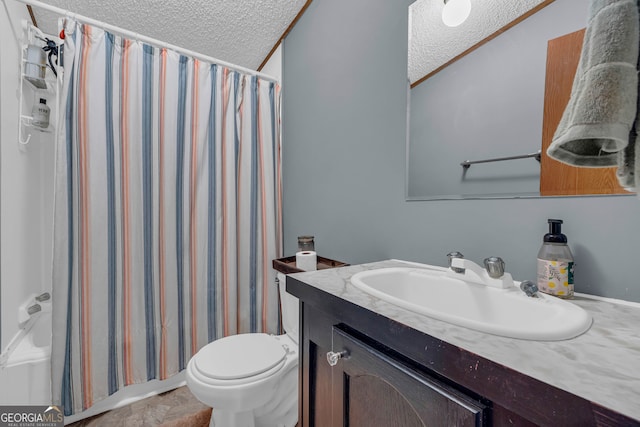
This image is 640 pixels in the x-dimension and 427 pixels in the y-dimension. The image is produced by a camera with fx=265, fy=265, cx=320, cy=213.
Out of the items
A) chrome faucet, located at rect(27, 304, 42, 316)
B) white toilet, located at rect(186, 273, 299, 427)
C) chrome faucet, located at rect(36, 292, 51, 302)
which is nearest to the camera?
white toilet, located at rect(186, 273, 299, 427)

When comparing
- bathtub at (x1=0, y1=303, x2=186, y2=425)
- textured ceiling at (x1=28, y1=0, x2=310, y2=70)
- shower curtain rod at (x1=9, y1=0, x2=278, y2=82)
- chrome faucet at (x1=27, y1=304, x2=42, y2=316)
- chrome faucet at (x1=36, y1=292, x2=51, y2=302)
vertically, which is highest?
textured ceiling at (x1=28, y1=0, x2=310, y2=70)

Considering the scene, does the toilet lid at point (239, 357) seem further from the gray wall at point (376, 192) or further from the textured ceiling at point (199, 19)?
the textured ceiling at point (199, 19)

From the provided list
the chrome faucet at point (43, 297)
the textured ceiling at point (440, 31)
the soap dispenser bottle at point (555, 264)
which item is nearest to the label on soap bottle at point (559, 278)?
the soap dispenser bottle at point (555, 264)

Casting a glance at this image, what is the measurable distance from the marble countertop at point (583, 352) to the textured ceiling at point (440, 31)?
82 centimetres

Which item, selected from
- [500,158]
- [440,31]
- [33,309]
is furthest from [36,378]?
[440,31]

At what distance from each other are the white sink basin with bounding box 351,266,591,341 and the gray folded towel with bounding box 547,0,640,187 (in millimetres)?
262

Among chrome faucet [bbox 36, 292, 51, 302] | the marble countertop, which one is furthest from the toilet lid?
chrome faucet [bbox 36, 292, 51, 302]

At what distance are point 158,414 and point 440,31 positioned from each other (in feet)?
7.04

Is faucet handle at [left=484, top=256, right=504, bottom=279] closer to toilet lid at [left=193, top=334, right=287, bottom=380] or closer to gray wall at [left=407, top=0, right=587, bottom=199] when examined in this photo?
gray wall at [left=407, top=0, right=587, bottom=199]

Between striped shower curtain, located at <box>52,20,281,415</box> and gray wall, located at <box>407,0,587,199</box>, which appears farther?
striped shower curtain, located at <box>52,20,281,415</box>

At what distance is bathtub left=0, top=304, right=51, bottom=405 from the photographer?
1.12 m

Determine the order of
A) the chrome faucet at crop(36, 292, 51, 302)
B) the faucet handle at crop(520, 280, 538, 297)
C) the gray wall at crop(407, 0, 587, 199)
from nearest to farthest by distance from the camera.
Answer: the faucet handle at crop(520, 280, 538, 297), the gray wall at crop(407, 0, 587, 199), the chrome faucet at crop(36, 292, 51, 302)

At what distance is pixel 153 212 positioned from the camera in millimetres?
1453

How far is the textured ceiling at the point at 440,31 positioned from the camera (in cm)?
81
